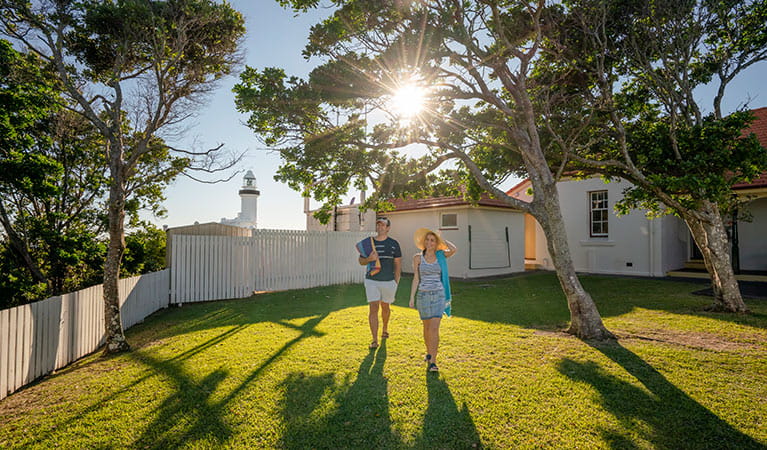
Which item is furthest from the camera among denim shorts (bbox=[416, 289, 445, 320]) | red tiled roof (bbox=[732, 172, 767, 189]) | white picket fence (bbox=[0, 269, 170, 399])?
red tiled roof (bbox=[732, 172, 767, 189])

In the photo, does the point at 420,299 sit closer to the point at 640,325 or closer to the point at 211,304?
the point at 640,325

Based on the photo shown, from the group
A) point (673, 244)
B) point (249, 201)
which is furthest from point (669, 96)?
point (249, 201)

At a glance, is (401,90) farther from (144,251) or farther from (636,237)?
(636,237)

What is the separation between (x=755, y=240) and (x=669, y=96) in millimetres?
9093

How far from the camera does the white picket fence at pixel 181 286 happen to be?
416 cm

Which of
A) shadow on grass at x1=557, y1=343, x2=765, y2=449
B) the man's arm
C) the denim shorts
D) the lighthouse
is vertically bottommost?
shadow on grass at x1=557, y1=343, x2=765, y2=449

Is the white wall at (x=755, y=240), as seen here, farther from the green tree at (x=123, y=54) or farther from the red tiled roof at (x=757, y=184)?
the green tree at (x=123, y=54)

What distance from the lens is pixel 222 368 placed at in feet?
14.7

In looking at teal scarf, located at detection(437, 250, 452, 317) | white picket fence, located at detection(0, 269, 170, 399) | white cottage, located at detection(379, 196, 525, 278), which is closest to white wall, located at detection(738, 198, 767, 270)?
white cottage, located at detection(379, 196, 525, 278)

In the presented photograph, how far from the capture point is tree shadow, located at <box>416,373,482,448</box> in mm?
2822

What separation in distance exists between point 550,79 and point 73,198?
422 inches

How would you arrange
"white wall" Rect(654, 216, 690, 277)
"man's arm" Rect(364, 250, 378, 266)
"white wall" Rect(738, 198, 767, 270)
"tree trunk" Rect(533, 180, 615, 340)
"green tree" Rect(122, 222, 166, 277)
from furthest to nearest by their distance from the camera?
"white wall" Rect(654, 216, 690, 277) < "white wall" Rect(738, 198, 767, 270) < "green tree" Rect(122, 222, 166, 277) < "tree trunk" Rect(533, 180, 615, 340) < "man's arm" Rect(364, 250, 378, 266)

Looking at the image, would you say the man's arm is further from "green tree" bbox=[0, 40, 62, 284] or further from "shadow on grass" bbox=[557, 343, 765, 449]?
"green tree" bbox=[0, 40, 62, 284]

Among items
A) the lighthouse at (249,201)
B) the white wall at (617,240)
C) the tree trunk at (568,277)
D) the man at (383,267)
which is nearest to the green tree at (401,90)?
the tree trunk at (568,277)
